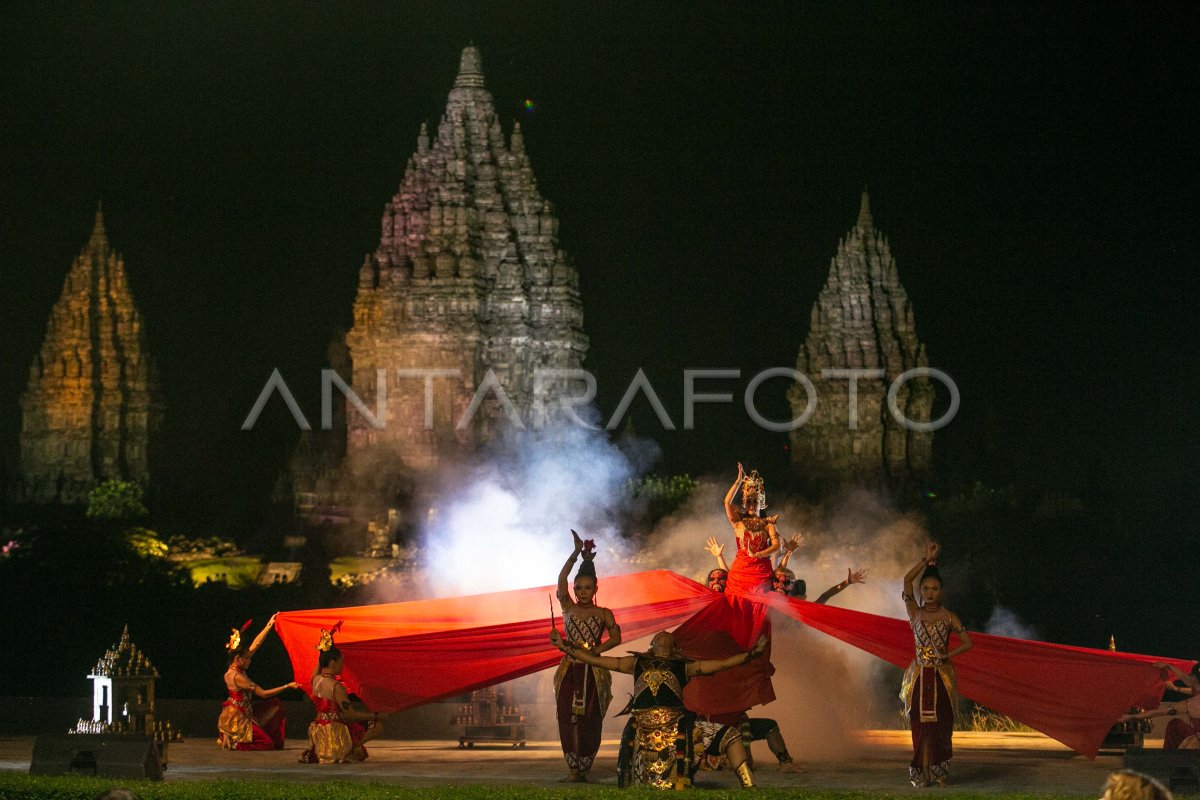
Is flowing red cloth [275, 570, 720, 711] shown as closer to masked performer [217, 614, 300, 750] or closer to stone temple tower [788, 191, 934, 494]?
masked performer [217, 614, 300, 750]

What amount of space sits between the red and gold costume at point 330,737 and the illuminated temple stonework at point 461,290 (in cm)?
3966

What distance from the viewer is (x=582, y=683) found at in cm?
1427

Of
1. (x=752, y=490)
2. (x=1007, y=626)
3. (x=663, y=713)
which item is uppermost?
(x=752, y=490)

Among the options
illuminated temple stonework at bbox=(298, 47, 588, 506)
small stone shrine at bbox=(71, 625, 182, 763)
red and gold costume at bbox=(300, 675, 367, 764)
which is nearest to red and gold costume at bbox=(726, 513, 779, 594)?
red and gold costume at bbox=(300, 675, 367, 764)

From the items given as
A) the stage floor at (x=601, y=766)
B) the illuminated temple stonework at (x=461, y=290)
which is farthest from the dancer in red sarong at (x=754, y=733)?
the illuminated temple stonework at (x=461, y=290)

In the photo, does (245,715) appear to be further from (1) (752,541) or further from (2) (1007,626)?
(2) (1007,626)

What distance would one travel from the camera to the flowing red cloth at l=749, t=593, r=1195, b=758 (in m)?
15.1

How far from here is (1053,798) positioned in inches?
479

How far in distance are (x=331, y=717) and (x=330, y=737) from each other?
0.15 meters

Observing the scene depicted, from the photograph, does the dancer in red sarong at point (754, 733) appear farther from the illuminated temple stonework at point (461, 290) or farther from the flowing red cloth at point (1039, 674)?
the illuminated temple stonework at point (461, 290)

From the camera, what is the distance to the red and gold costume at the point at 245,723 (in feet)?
56.2

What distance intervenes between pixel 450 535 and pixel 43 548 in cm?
889

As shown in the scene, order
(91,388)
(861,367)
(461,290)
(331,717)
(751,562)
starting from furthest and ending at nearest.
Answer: (861,367)
(91,388)
(461,290)
(331,717)
(751,562)

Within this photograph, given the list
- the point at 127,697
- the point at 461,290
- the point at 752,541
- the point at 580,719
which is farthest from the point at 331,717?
the point at 461,290
